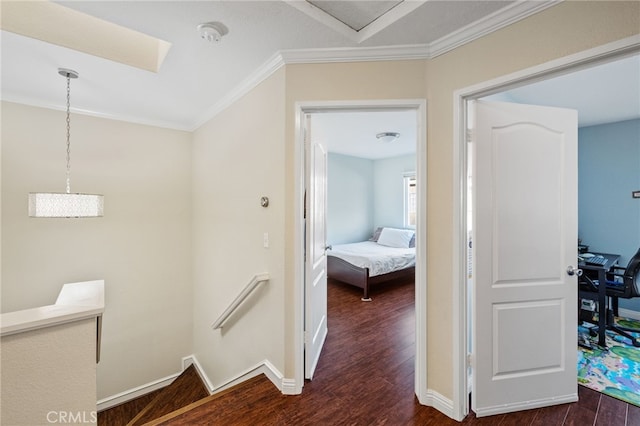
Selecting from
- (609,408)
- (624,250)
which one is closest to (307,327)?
(609,408)

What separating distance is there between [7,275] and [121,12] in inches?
112

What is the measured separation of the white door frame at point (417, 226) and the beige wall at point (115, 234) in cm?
239

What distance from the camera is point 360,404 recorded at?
1.92 meters

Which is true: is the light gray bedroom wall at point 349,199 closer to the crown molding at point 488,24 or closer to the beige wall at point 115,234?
the beige wall at point 115,234

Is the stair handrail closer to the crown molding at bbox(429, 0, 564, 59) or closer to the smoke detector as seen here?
the smoke detector

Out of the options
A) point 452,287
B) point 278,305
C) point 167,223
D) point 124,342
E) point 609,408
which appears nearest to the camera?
point 452,287

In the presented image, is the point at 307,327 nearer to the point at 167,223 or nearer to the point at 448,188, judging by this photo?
the point at 448,188

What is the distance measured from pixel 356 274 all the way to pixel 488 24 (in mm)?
3539

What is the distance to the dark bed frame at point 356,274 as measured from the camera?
426 centimetres

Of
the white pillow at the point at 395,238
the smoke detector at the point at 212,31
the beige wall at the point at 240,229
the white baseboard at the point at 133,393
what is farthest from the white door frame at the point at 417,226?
the white pillow at the point at 395,238

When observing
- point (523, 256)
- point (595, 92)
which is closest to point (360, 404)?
point (523, 256)

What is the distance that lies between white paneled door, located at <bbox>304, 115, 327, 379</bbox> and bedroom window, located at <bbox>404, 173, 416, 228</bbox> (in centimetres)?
386

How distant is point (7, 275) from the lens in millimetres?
2670

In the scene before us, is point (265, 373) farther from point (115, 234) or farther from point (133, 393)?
point (115, 234)
